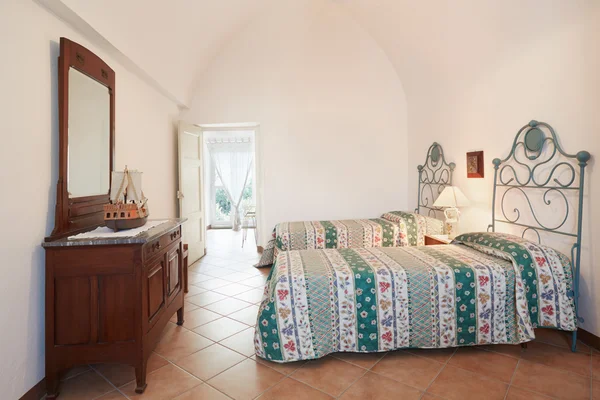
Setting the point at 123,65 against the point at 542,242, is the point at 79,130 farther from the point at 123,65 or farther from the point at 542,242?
the point at 542,242

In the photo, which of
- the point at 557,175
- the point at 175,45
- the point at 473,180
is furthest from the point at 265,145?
the point at 557,175

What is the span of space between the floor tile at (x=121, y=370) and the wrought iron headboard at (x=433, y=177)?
361 cm

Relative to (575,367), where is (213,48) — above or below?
above

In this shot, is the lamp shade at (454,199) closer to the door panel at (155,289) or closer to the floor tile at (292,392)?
the floor tile at (292,392)

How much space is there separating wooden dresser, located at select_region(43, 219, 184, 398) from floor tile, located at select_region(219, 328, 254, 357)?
0.67 meters

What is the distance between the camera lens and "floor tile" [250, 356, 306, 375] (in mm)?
2260

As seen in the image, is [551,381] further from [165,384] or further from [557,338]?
[165,384]

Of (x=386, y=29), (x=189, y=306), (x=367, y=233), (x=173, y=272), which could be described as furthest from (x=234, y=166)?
(x=173, y=272)

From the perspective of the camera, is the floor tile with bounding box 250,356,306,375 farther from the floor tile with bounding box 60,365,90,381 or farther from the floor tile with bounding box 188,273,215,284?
the floor tile with bounding box 188,273,215,284

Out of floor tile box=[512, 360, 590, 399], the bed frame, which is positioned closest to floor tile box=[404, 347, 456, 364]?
floor tile box=[512, 360, 590, 399]

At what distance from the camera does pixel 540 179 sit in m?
2.84

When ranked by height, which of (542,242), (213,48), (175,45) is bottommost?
(542,242)

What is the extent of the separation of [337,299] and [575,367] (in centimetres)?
156

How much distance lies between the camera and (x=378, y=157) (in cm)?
554
